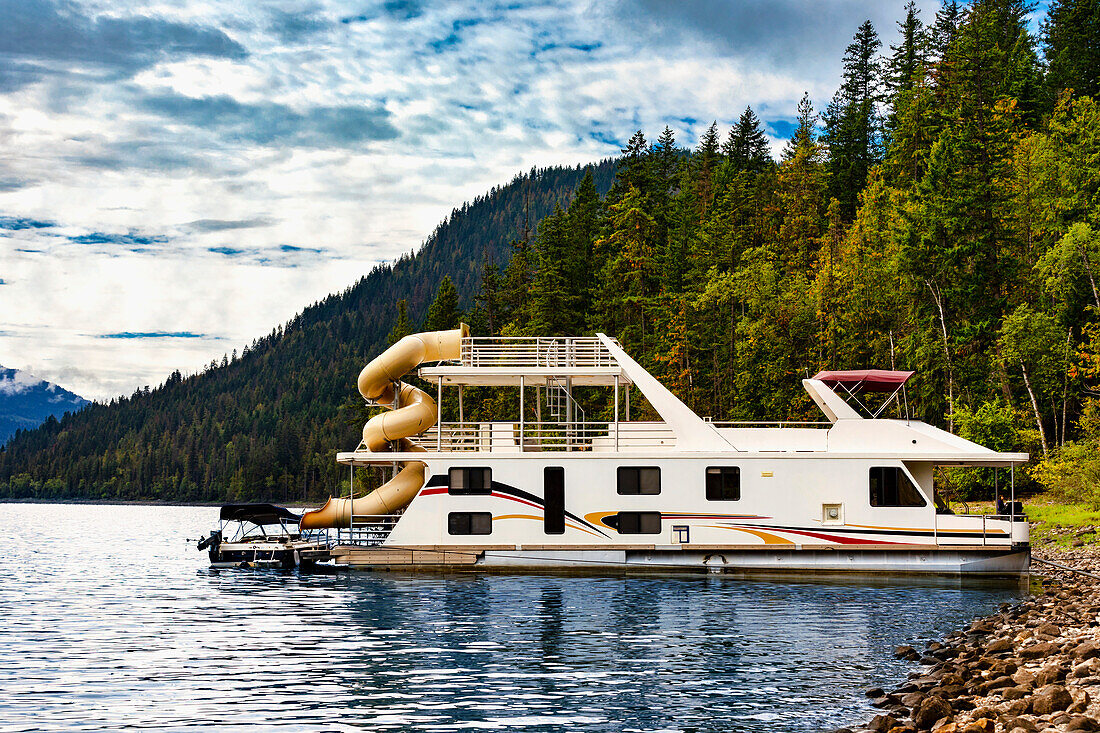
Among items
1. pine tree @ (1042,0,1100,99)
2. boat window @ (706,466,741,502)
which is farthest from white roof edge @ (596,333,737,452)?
pine tree @ (1042,0,1100,99)

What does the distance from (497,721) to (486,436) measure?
1490 cm

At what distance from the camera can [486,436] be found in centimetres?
2614

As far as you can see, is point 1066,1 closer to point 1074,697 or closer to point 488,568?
point 488,568

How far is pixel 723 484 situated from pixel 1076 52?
4170 centimetres

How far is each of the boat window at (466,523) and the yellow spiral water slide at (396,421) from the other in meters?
2.47

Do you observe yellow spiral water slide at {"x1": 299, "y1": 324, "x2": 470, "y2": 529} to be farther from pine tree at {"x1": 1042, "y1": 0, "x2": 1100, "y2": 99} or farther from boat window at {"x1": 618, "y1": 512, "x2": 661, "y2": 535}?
pine tree at {"x1": 1042, "y1": 0, "x2": 1100, "y2": 99}

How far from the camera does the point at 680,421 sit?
25.2 metres

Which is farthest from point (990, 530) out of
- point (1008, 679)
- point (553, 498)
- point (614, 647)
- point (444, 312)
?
point (444, 312)

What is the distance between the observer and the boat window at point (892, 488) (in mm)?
23781

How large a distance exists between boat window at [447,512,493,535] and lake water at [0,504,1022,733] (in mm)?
1389

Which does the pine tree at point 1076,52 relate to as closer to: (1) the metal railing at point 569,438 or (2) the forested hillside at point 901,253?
(2) the forested hillside at point 901,253

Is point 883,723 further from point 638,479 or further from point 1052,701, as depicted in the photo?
point 638,479

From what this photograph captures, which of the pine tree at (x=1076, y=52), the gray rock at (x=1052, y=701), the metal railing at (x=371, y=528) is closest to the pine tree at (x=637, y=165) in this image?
the pine tree at (x=1076, y=52)

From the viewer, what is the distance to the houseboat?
23656 millimetres
